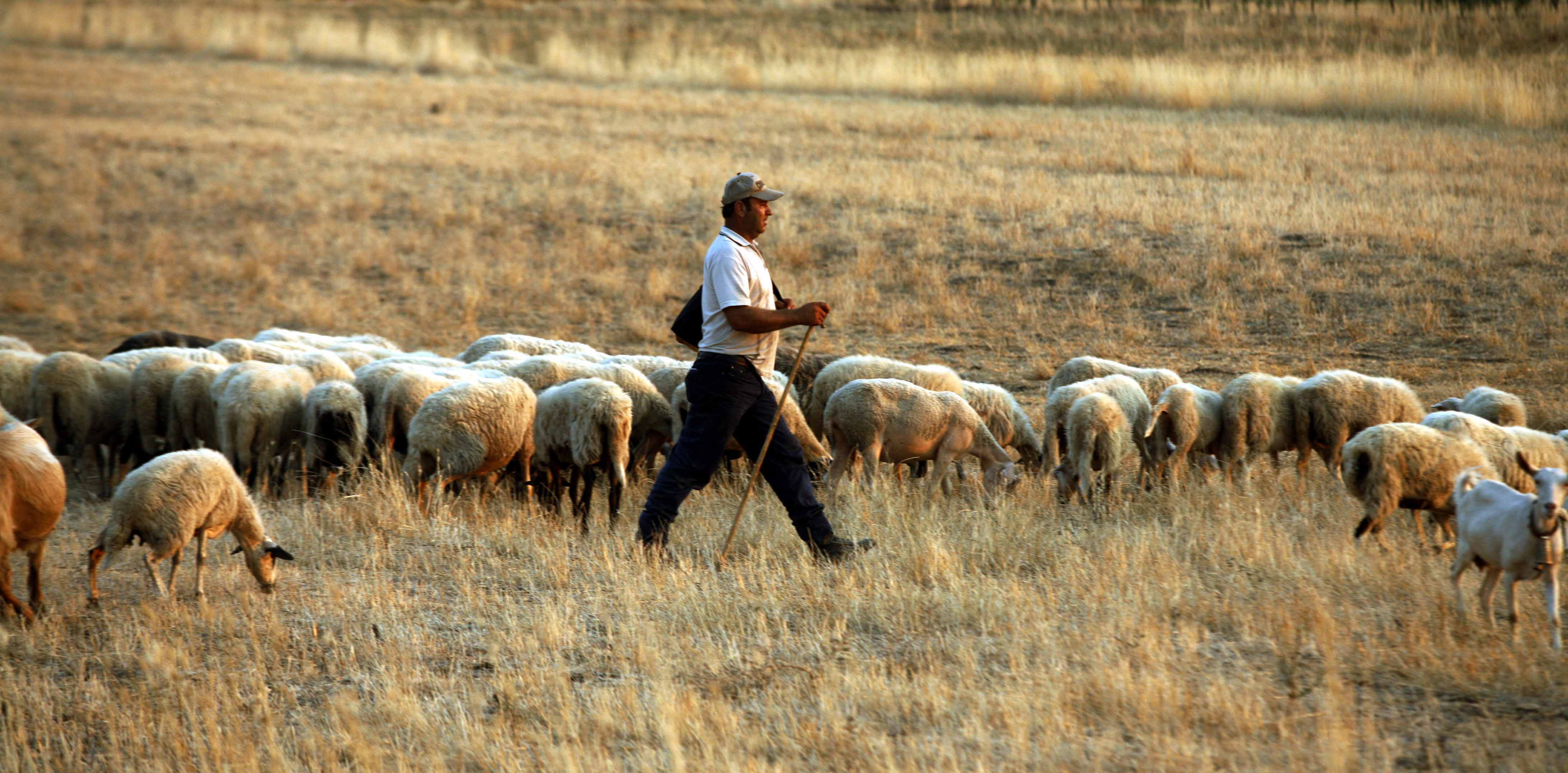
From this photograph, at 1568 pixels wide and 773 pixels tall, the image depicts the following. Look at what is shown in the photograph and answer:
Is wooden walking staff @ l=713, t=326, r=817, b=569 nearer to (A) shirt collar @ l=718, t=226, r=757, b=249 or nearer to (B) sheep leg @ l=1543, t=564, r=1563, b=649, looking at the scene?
(A) shirt collar @ l=718, t=226, r=757, b=249

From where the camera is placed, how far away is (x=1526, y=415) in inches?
408

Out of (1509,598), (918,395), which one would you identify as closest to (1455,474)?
(1509,598)

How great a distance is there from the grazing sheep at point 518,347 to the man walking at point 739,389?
15.0 ft

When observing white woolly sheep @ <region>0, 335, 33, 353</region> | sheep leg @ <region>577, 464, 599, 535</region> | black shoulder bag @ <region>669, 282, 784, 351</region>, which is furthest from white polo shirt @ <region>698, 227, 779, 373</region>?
white woolly sheep @ <region>0, 335, 33, 353</region>

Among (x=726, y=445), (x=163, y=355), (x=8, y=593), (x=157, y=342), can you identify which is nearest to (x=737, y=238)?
(x=726, y=445)

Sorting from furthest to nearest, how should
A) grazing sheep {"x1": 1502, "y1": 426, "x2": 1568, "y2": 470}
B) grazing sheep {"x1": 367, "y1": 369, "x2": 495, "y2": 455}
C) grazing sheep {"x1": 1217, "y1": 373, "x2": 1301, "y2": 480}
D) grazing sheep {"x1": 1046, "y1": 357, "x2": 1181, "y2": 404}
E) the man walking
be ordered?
1. grazing sheep {"x1": 1046, "y1": 357, "x2": 1181, "y2": 404}
2. grazing sheep {"x1": 367, "y1": 369, "x2": 495, "y2": 455}
3. grazing sheep {"x1": 1217, "y1": 373, "x2": 1301, "y2": 480}
4. grazing sheep {"x1": 1502, "y1": 426, "x2": 1568, "y2": 470}
5. the man walking

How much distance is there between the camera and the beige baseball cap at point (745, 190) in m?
7.07

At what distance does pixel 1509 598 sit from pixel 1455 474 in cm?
155

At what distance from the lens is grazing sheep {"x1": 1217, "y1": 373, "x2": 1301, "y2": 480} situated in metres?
9.32

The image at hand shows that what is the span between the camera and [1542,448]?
7.89m

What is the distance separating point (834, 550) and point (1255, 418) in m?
3.67

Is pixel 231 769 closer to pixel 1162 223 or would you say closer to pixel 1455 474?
pixel 1455 474

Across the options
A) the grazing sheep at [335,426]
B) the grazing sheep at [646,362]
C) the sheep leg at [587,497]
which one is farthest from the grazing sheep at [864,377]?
the grazing sheep at [335,426]

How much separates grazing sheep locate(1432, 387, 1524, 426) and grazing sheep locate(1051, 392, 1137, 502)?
232cm
